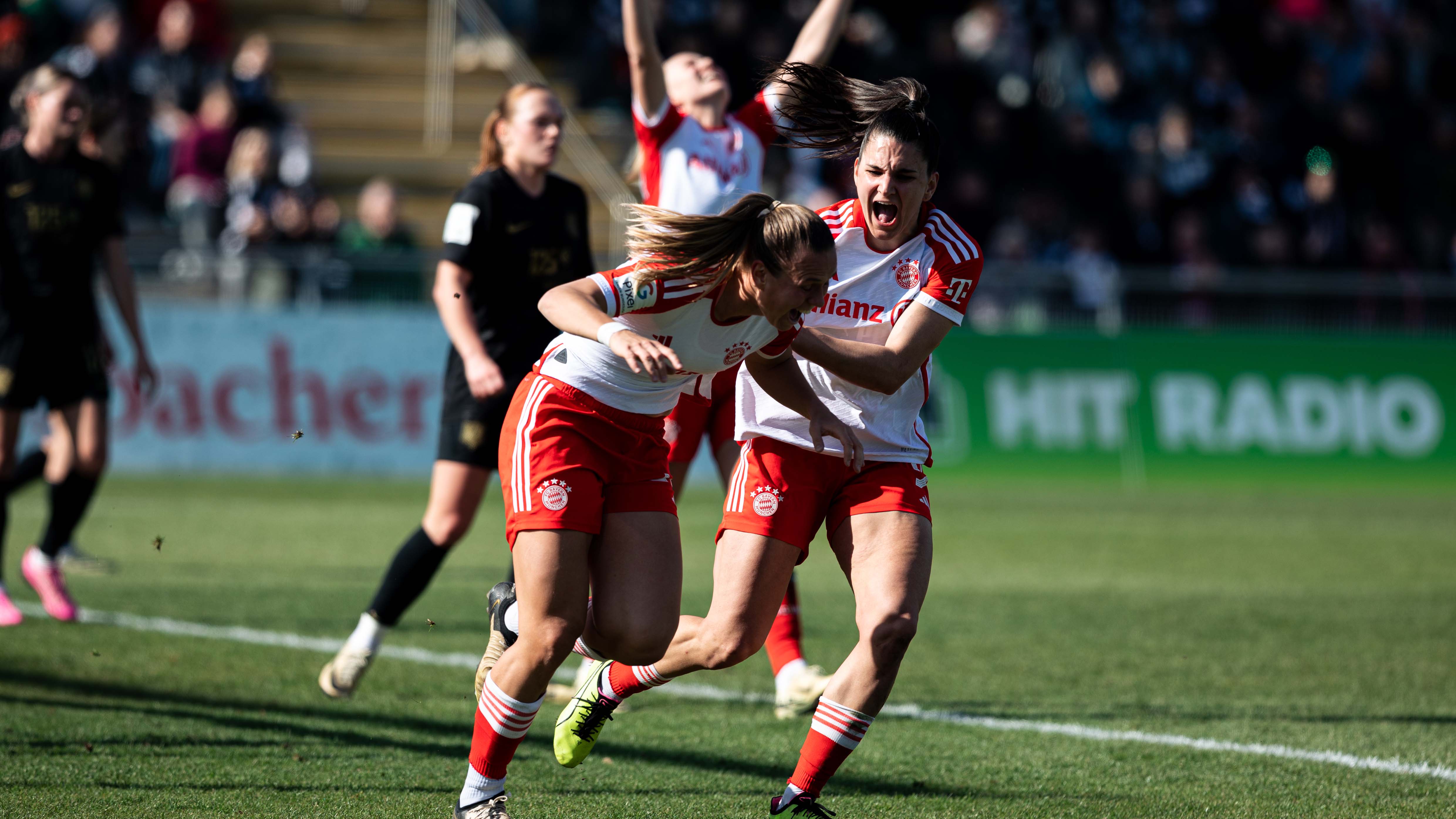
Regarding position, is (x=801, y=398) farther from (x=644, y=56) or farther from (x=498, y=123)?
(x=498, y=123)

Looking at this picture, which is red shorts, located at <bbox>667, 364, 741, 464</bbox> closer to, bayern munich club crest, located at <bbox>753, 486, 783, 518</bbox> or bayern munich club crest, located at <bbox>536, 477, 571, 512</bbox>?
bayern munich club crest, located at <bbox>753, 486, 783, 518</bbox>

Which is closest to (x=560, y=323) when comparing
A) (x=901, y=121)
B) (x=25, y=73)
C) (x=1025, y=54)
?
(x=901, y=121)

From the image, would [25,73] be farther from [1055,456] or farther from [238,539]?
[1055,456]

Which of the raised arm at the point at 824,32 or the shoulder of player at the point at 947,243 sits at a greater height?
the raised arm at the point at 824,32

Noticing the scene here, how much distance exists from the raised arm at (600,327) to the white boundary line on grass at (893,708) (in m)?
2.50

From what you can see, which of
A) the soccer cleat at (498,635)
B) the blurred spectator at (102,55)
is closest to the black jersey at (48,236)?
the soccer cleat at (498,635)

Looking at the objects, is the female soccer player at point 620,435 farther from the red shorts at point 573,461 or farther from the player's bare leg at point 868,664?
the player's bare leg at point 868,664

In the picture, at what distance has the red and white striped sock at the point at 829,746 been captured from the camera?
445 cm

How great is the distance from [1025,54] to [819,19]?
52.0ft

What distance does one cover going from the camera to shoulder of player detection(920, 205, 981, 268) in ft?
15.9

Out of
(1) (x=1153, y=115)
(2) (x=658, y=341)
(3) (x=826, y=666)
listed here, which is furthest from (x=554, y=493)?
(1) (x=1153, y=115)

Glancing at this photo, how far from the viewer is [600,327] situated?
3.96m

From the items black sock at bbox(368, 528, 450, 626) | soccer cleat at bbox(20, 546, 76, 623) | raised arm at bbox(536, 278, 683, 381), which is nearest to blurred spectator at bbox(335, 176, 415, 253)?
soccer cleat at bbox(20, 546, 76, 623)

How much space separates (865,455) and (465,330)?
1809 mm
